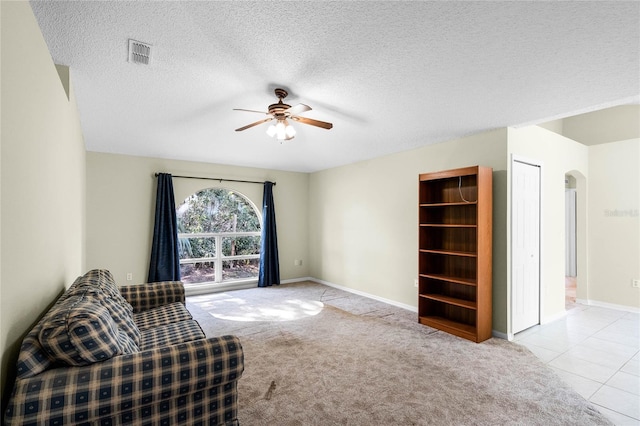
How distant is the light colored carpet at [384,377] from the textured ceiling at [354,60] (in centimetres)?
240

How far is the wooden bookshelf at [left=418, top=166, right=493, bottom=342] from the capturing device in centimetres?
340

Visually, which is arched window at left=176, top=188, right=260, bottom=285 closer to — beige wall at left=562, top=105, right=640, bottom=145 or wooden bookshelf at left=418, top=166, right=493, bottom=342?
wooden bookshelf at left=418, top=166, right=493, bottom=342

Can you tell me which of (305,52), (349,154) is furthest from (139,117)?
(349,154)

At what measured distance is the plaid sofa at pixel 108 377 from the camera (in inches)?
47.6

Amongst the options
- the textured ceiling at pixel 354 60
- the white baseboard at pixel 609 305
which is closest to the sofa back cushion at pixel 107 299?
the textured ceiling at pixel 354 60

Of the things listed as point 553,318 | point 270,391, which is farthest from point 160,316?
point 553,318

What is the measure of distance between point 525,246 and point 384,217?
1965 millimetres

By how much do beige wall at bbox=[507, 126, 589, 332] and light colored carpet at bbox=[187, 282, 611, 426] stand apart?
4.40ft

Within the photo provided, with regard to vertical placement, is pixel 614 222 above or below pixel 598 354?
above

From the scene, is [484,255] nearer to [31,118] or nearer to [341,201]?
[341,201]

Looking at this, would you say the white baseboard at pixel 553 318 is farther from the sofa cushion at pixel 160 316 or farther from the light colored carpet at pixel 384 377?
the sofa cushion at pixel 160 316

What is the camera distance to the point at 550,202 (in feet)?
13.3

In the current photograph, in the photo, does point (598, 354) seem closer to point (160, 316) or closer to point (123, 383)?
point (123, 383)

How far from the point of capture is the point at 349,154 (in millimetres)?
5000
